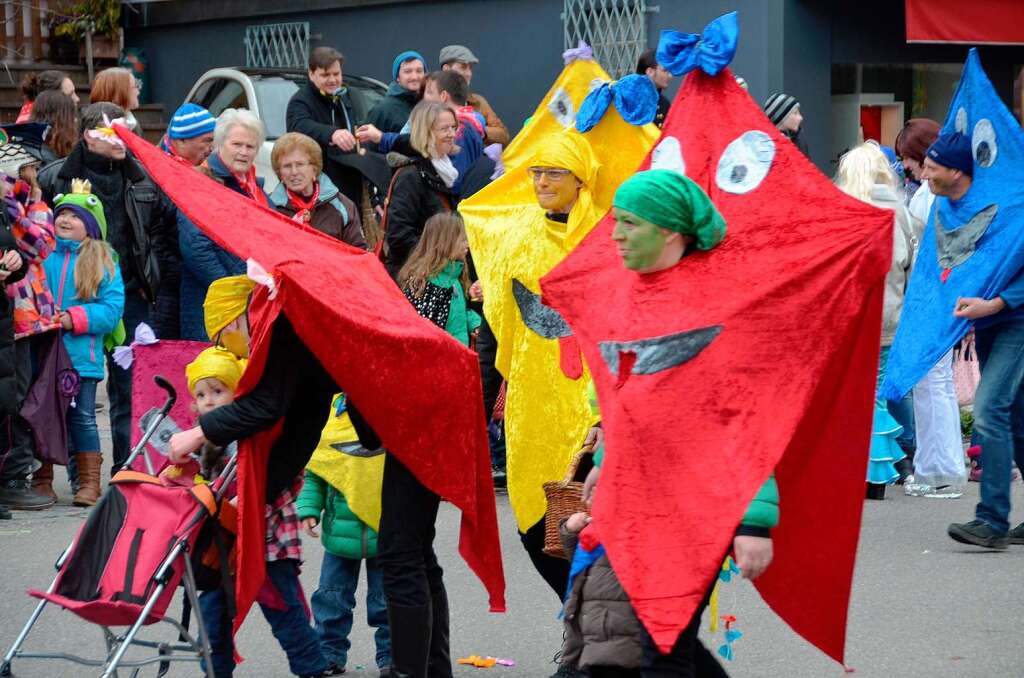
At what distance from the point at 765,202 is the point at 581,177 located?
4.88ft

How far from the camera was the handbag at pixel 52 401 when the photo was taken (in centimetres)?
848

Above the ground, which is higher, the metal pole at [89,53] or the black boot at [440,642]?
the metal pole at [89,53]

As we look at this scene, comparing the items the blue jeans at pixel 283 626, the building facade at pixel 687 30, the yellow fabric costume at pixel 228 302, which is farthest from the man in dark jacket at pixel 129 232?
the building facade at pixel 687 30

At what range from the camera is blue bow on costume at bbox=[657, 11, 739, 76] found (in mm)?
4867

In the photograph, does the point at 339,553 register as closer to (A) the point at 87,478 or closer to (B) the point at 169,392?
(B) the point at 169,392

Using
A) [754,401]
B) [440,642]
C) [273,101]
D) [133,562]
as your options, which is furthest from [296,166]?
[273,101]

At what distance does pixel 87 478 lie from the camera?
872cm

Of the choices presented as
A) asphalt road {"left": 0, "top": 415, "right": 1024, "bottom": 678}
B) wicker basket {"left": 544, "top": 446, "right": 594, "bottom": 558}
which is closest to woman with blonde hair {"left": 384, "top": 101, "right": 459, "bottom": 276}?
asphalt road {"left": 0, "top": 415, "right": 1024, "bottom": 678}

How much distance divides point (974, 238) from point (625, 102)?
2.22 metres

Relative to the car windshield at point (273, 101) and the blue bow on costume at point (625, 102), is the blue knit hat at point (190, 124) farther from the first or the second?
the car windshield at point (273, 101)

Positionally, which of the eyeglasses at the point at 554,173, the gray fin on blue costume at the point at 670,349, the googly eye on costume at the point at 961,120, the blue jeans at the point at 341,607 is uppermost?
the googly eye on costume at the point at 961,120

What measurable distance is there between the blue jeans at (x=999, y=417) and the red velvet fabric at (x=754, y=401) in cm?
306

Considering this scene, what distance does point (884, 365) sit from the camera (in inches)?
358

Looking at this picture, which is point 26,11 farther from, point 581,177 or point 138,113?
point 581,177
